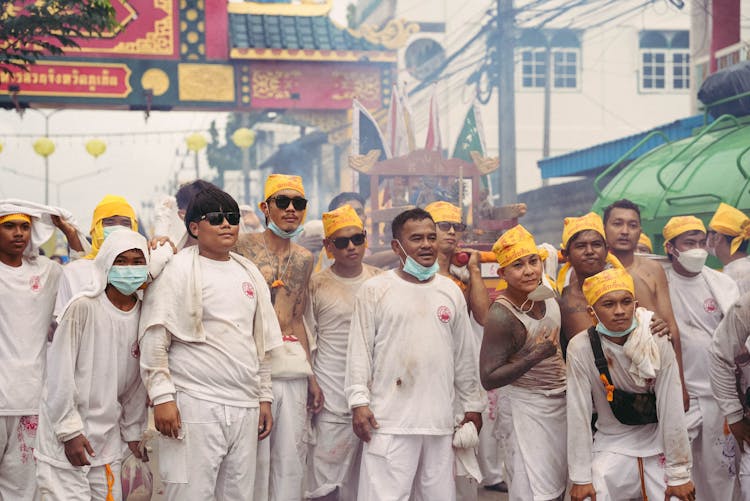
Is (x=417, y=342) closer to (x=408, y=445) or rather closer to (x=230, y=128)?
(x=408, y=445)

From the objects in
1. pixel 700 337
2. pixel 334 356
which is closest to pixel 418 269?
pixel 334 356

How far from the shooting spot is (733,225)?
7859 mm

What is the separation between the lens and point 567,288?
19.2 ft

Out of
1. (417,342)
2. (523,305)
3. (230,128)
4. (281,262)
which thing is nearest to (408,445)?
(417,342)

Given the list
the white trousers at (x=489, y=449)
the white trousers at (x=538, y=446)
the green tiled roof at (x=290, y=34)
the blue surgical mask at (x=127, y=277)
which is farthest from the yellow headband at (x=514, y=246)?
the green tiled roof at (x=290, y=34)

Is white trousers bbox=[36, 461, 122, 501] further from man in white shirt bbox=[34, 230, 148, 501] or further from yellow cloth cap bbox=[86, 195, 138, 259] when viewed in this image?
yellow cloth cap bbox=[86, 195, 138, 259]

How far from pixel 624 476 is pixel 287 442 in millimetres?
2002

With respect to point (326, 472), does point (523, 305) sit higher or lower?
higher

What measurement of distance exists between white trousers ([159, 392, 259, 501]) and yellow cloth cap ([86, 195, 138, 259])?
198cm

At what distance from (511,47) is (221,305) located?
1588 cm

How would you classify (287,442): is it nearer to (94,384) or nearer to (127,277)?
(94,384)

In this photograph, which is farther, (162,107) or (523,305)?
(162,107)

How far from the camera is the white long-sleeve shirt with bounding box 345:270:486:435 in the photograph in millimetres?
5488

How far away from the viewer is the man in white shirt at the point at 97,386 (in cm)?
490
